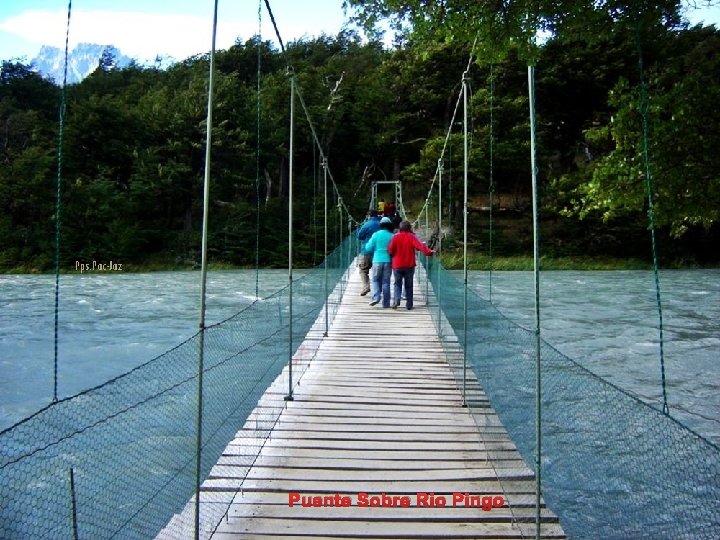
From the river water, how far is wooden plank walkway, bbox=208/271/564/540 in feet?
5.91

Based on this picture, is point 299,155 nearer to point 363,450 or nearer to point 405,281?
point 405,281

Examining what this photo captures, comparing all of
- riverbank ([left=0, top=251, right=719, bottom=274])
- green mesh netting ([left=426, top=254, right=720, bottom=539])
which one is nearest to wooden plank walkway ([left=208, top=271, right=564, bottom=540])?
green mesh netting ([left=426, top=254, right=720, bottom=539])

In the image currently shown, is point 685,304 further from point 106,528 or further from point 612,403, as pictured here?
point 106,528

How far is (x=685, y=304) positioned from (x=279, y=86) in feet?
48.1

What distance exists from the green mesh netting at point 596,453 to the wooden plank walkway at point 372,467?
1.11 ft

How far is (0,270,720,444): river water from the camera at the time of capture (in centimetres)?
598

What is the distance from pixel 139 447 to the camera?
14.3 feet

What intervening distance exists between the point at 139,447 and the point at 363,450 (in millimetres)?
2503

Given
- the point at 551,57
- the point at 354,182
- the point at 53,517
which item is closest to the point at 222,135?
the point at 354,182

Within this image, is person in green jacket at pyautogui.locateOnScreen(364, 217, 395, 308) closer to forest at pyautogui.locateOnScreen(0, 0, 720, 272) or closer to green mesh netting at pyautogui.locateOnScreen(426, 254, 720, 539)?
green mesh netting at pyautogui.locateOnScreen(426, 254, 720, 539)

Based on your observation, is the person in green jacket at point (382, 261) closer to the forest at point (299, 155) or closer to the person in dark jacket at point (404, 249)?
the person in dark jacket at point (404, 249)

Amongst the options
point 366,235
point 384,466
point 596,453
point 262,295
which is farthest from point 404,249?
point 262,295

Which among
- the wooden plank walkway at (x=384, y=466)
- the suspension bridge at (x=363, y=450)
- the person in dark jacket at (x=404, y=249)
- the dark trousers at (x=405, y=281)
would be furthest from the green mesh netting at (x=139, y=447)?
the person in dark jacket at (x=404, y=249)

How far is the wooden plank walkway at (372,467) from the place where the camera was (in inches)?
73.7
